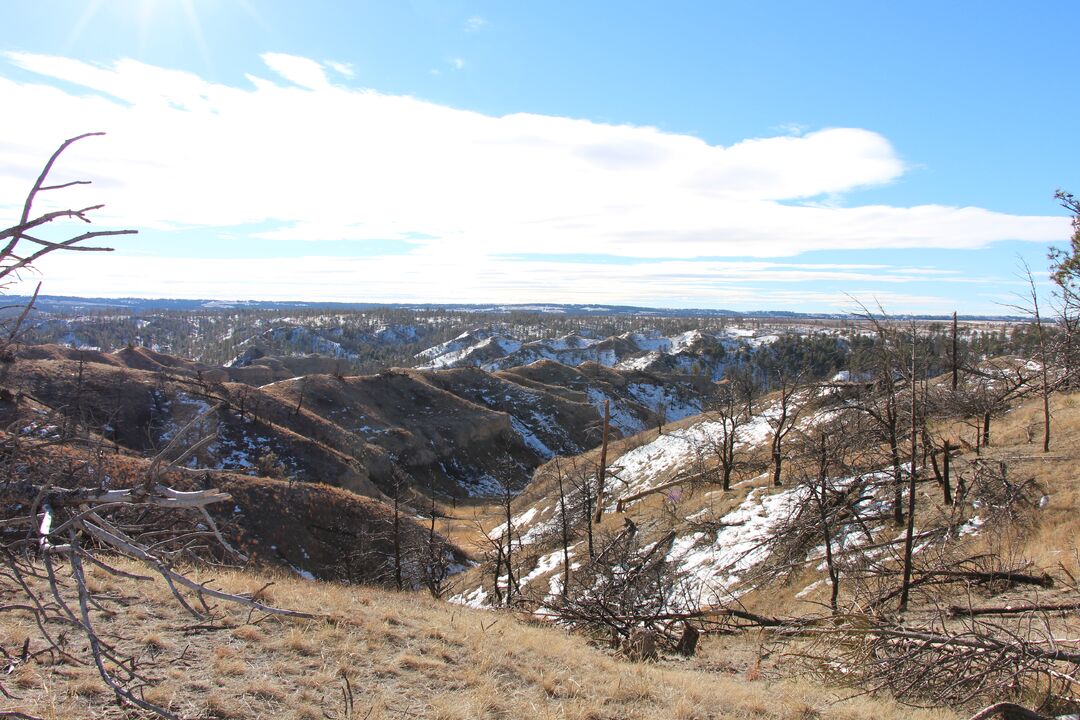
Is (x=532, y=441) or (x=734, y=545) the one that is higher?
(x=734, y=545)

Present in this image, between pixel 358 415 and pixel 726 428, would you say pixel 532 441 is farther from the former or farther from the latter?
pixel 726 428

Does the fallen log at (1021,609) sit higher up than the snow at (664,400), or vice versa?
the fallen log at (1021,609)

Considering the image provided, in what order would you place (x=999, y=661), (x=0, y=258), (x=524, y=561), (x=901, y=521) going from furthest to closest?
1. (x=524, y=561)
2. (x=901, y=521)
3. (x=999, y=661)
4. (x=0, y=258)

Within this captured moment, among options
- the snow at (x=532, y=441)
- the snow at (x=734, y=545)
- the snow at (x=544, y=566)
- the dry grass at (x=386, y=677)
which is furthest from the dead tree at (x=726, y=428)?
the snow at (x=532, y=441)

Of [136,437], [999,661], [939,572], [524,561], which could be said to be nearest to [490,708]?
[999,661]

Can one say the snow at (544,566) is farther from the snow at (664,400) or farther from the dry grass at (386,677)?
the snow at (664,400)

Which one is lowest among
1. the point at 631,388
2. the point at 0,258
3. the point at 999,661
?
the point at 631,388

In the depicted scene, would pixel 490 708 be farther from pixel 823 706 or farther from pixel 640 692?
pixel 823 706

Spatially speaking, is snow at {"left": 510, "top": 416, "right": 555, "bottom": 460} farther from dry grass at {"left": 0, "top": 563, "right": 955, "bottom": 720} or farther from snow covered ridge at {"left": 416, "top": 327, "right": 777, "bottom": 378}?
snow covered ridge at {"left": 416, "top": 327, "right": 777, "bottom": 378}

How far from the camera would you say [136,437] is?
1864 inches

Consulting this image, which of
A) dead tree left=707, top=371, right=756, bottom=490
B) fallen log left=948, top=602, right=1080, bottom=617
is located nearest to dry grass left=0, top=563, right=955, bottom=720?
fallen log left=948, top=602, right=1080, bottom=617

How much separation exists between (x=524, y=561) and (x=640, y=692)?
1860 centimetres

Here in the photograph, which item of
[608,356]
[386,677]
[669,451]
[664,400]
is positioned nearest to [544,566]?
[386,677]

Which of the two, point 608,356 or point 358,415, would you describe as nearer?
point 358,415
